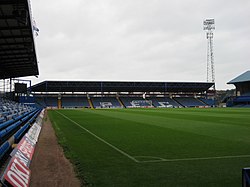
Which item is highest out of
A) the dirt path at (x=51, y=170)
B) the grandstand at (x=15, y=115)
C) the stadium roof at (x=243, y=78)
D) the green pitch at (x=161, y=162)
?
the stadium roof at (x=243, y=78)

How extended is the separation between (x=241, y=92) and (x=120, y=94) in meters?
35.2

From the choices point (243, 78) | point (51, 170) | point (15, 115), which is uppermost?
point (243, 78)

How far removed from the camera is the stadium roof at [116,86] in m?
74.9

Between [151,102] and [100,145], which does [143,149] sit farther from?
[151,102]

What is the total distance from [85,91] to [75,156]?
2964 inches

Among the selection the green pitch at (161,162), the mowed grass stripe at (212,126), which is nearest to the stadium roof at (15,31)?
the green pitch at (161,162)

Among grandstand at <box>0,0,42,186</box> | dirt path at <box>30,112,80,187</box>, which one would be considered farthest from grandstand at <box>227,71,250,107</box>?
dirt path at <box>30,112,80,187</box>

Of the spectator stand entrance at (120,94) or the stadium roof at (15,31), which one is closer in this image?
the stadium roof at (15,31)

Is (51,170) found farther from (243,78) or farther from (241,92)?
(241,92)

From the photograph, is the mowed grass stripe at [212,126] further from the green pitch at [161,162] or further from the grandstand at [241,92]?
the grandstand at [241,92]

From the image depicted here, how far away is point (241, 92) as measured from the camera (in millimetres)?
81625

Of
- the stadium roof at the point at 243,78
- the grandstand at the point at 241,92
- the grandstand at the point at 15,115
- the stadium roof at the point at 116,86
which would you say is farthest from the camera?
the stadium roof at the point at 243,78

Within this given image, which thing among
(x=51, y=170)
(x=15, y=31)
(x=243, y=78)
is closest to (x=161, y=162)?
(x=51, y=170)

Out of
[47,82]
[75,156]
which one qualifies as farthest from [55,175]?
[47,82]
